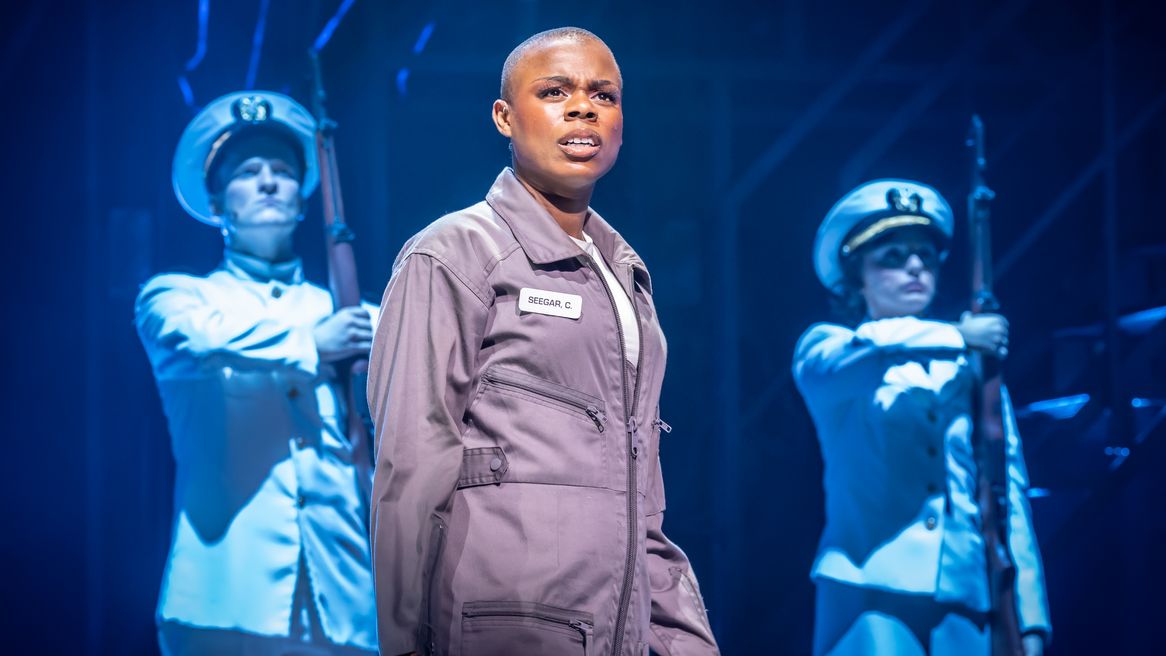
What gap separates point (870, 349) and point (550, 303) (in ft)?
7.43

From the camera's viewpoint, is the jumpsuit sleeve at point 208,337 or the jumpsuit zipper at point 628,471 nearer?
the jumpsuit zipper at point 628,471

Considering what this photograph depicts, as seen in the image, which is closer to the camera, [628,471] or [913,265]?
[628,471]

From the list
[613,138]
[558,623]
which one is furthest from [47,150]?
[558,623]

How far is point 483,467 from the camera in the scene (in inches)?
60.3

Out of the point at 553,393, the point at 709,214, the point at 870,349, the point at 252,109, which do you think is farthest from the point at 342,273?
the point at 553,393

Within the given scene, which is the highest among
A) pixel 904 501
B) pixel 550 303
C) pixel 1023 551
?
pixel 550 303

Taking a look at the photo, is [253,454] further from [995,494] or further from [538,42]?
[995,494]

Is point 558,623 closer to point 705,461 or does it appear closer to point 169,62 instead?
point 705,461

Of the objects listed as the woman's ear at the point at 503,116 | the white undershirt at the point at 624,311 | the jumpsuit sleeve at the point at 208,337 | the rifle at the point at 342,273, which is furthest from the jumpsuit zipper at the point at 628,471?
the jumpsuit sleeve at the point at 208,337

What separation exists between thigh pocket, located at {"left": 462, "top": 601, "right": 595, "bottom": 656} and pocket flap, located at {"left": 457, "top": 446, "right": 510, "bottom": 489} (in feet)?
0.54

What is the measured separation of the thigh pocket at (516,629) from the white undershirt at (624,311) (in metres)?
0.42

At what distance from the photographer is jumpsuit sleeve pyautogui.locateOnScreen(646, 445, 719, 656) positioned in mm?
1762

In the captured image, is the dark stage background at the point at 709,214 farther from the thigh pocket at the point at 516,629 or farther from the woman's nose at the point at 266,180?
the thigh pocket at the point at 516,629

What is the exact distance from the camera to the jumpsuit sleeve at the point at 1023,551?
356cm
